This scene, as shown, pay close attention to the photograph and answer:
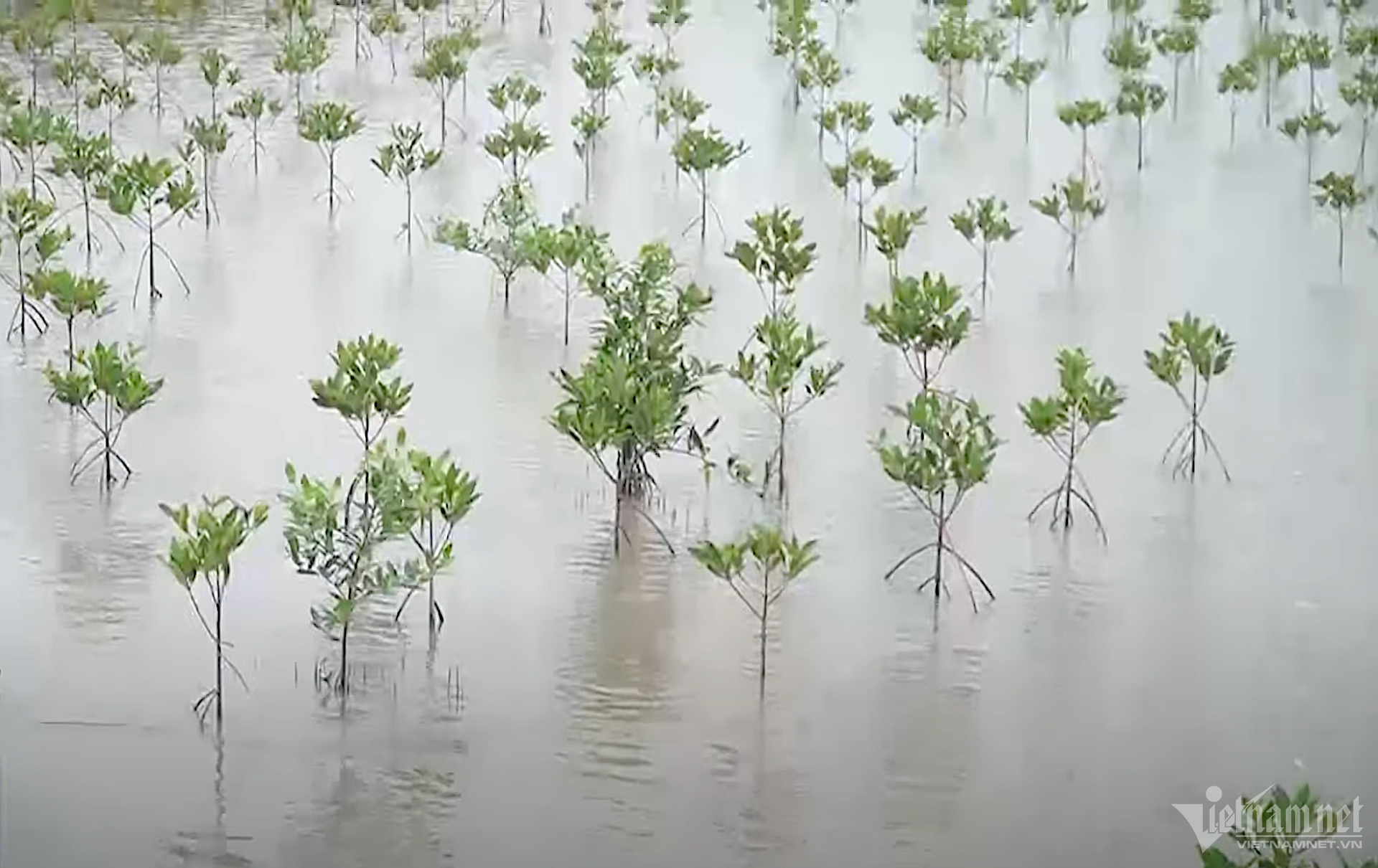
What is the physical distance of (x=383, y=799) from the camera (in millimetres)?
2295

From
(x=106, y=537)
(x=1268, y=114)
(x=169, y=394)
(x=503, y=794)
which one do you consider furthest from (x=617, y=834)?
(x=1268, y=114)

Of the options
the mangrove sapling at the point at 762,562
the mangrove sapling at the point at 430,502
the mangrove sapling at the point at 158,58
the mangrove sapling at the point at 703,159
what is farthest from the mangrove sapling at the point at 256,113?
the mangrove sapling at the point at 762,562

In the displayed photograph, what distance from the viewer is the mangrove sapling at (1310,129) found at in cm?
527

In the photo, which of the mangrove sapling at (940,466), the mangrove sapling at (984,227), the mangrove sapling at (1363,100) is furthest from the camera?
the mangrove sapling at (1363,100)

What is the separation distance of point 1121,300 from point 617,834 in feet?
8.15

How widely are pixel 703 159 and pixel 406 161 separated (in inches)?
31.1

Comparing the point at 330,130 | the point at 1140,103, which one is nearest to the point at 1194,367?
the point at 1140,103

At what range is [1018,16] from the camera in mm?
6832

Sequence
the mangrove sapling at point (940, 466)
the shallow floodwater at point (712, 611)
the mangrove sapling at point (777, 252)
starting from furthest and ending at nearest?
the mangrove sapling at point (777, 252), the mangrove sapling at point (940, 466), the shallow floodwater at point (712, 611)

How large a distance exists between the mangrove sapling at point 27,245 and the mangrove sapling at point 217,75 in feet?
3.79

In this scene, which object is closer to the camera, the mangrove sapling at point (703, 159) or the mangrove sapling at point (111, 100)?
the mangrove sapling at point (703, 159)

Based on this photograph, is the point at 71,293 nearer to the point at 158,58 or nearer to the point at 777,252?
the point at 777,252

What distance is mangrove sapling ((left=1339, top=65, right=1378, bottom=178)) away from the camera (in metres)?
5.48

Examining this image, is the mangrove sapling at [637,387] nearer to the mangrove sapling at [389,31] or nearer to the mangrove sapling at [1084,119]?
the mangrove sapling at [1084,119]
